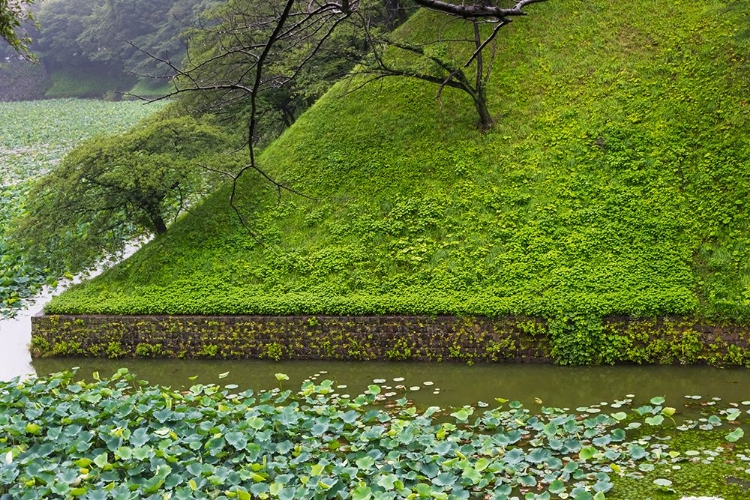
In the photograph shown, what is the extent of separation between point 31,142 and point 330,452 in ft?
89.4

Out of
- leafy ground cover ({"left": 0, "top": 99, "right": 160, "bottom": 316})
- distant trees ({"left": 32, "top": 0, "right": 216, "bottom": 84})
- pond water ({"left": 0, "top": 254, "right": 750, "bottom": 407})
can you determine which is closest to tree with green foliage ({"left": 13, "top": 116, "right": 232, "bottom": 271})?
leafy ground cover ({"left": 0, "top": 99, "right": 160, "bottom": 316})

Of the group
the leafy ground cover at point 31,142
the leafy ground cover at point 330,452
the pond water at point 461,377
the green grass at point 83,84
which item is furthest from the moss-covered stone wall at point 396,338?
the green grass at point 83,84

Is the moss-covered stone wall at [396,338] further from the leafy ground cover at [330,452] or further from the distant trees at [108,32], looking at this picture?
the distant trees at [108,32]

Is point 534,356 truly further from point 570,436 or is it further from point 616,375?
point 570,436

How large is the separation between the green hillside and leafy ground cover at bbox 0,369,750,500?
303cm

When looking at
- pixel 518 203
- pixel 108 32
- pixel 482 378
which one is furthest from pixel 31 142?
pixel 482 378

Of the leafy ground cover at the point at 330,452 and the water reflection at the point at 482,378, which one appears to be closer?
the leafy ground cover at the point at 330,452

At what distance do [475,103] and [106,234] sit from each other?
286 inches

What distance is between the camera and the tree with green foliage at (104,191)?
12.0 metres

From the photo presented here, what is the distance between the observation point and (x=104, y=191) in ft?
39.9

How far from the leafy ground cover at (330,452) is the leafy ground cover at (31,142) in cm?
753

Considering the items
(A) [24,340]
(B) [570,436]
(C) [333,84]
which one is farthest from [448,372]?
(C) [333,84]

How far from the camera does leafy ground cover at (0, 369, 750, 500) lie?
5617 millimetres

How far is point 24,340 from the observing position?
11945 mm
